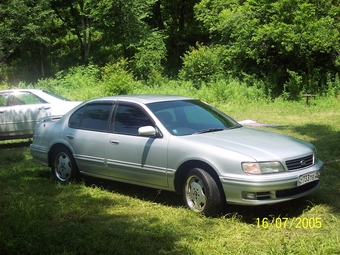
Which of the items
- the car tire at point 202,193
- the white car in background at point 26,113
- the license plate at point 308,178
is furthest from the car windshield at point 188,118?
the white car in background at point 26,113

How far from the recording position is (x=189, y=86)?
74.5 ft

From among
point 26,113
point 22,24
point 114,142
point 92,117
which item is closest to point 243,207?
point 114,142

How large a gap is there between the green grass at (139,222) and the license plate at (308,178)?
1.39ft

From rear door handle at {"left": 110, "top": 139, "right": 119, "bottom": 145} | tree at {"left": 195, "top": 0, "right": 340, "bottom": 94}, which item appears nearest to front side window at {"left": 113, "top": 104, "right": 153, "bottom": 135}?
rear door handle at {"left": 110, "top": 139, "right": 119, "bottom": 145}

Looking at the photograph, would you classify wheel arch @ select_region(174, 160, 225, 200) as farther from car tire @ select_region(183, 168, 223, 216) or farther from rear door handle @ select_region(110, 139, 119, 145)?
rear door handle @ select_region(110, 139, 119, 145)

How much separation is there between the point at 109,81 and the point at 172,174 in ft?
54.0

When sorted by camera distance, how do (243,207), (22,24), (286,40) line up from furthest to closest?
(22,24)
(286,40)
(243,207)

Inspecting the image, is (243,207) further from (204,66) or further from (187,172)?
(204,66)

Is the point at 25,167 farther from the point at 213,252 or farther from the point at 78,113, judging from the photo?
the point at 213,252

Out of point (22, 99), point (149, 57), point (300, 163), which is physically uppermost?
point (149, 57)

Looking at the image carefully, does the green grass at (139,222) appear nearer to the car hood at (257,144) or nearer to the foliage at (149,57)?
the car hood at (257,144)

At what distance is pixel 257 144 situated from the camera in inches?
204

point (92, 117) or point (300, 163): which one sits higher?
point (92, 117)

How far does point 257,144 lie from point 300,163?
21.5 inches
